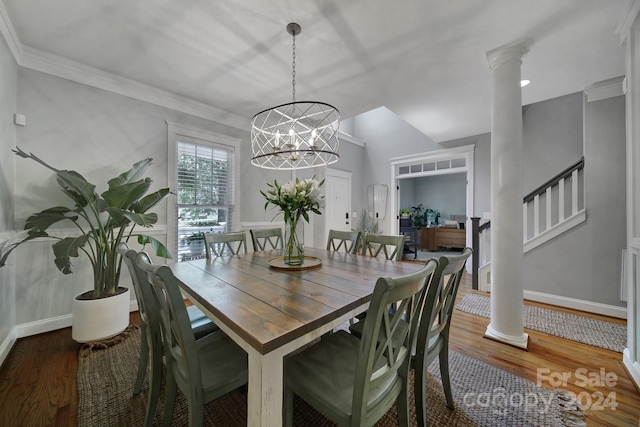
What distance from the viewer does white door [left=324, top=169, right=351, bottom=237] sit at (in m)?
5.28

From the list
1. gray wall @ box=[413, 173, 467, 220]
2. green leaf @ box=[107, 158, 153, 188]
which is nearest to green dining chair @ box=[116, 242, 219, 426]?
green leaf @ box=[107, 158, 153, 188]

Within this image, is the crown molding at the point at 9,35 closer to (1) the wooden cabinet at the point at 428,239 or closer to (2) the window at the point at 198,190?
(2) the window at the point at 198,190

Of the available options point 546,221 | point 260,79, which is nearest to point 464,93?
point 546,221

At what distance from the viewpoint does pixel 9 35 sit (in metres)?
1.90

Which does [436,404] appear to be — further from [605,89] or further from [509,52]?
[605,89]

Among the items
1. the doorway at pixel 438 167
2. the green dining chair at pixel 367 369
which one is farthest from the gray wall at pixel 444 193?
the green dining chair at pixel 367 369

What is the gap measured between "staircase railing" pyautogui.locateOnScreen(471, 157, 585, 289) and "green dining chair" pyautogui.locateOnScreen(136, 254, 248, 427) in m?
3.24

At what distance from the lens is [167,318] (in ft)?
3.23

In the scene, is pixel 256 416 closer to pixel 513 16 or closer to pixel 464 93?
pixel 513 16

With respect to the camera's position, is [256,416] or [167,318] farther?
[167,318]

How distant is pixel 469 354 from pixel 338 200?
3874 mm

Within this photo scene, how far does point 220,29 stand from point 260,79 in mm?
743

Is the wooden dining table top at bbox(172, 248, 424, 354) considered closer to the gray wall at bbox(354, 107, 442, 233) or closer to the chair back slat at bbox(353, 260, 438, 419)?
the chair back slat at bbox(353, 260, 438, 419)

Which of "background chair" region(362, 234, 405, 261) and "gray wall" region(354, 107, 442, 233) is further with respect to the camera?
"gray wall" region(354, 107, 442, 233)
